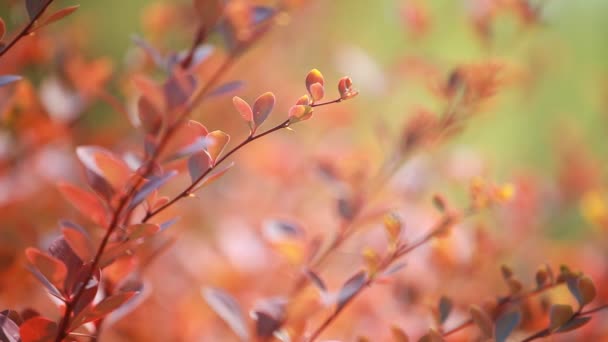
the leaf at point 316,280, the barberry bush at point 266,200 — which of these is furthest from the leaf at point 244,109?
the leaf at point 316,280

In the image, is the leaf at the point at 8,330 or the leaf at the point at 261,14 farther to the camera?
the leaf at the point at 261,14

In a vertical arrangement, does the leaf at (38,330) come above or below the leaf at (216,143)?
below

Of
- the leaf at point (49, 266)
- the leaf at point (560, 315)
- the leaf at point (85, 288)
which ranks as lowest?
the leaf at point (560, 315)

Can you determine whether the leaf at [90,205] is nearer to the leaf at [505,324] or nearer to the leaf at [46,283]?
the leaf at [46,283]

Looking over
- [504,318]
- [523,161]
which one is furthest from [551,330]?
[523,161]

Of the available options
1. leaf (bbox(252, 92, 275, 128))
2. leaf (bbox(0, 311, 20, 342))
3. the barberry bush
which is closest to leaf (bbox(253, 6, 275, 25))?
the barberry bush

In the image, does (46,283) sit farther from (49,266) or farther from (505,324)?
(505,324)

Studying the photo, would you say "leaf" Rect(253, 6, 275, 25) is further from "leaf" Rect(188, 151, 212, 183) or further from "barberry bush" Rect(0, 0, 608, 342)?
"leaf" Rect(188, 151, 212, 183)
